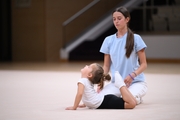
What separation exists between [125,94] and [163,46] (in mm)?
11387

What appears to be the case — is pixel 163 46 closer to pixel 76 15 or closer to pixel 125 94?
pixel 76 15

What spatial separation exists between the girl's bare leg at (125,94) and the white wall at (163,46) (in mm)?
11112

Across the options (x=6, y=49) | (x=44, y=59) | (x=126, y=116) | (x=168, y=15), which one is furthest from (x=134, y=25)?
(x=126, y=116)

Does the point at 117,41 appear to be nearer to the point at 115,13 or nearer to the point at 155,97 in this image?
the point at 115,13

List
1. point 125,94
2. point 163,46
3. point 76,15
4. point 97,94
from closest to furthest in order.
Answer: point 125,94
point 97,94
point 163,46
point 76,15

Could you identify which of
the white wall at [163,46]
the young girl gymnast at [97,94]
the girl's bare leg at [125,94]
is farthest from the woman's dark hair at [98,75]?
the white wall at [163,46]

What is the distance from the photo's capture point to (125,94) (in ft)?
17.6

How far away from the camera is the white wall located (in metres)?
16.3

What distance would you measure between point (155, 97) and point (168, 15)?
1066 centimetres

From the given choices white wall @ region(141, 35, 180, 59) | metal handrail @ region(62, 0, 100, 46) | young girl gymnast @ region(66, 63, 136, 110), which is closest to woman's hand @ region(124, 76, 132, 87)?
young girl gymnast @ region(66, 63, 136, 110)

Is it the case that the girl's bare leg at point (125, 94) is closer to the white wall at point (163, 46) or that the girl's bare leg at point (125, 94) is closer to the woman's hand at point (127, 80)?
the woman's hand at point (127, 80)

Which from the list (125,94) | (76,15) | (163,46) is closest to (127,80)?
(125,94)

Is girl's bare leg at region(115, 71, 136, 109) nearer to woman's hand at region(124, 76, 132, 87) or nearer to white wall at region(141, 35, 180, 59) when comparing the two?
woman's hand at region(124, 76, 132, 87)

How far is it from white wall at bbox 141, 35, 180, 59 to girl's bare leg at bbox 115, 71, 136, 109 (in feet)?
36.5
